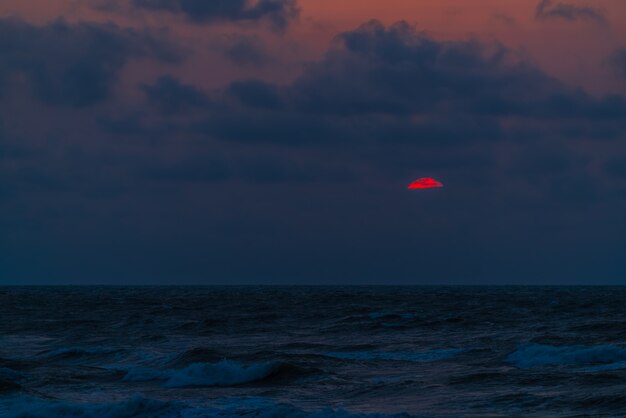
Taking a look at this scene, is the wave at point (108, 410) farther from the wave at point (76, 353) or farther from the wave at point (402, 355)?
the wave at point (76, 353)

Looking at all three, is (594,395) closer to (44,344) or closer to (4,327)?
(44,344)

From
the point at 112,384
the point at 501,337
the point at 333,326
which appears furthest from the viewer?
the point at 333,326

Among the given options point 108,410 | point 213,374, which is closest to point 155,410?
point 108,410

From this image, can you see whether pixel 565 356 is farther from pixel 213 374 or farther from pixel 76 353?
pixel 76 353

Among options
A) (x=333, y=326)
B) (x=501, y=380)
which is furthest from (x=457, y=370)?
(x=333, y=326)

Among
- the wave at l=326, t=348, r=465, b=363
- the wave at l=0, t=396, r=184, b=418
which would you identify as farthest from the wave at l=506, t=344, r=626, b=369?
the wave at l=0, t=396, r=184, b=418

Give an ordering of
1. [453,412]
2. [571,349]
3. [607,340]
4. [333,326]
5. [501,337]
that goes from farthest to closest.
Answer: [333,326], [501,337], [607,340], [571,349], [453,412]

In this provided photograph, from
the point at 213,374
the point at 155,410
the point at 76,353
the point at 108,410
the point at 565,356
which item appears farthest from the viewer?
the point at 76,353
